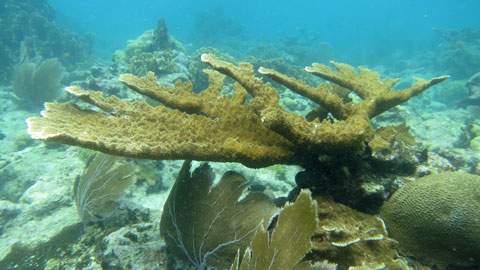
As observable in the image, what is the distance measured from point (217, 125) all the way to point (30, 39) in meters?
18.9

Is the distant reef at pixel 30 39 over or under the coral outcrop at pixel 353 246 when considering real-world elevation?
over

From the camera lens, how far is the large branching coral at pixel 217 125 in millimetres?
1774

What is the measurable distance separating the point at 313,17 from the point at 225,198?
104 metres

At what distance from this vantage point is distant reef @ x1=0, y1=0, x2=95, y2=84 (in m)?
14.4

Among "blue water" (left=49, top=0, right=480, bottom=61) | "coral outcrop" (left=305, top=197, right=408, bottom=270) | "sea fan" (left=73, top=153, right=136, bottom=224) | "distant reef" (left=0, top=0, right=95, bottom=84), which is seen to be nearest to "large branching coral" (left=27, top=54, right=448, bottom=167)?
"coral outcrop" (left=305, top=197, right=408, bottom=270)

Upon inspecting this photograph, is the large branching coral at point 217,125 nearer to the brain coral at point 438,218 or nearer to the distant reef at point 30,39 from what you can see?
the brain coral at point 438,218

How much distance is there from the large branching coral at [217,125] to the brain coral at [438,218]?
63 centimetres

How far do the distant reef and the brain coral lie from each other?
1814 centimetres

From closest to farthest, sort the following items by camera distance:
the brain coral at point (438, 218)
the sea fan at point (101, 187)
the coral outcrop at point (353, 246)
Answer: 1. the coral outcrop at point (353, 246)
2. the brain coral at point (438, 218)
3. the sea fan at point (101, 187)

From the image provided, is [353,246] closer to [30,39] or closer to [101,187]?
[101,187]

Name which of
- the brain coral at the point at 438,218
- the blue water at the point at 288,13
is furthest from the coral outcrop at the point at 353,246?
the blue water at the point at 288,13

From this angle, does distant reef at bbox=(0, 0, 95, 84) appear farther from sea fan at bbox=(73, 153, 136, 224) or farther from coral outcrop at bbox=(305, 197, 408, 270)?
coral outcrop at bbox=(305, 197, 408, 270)

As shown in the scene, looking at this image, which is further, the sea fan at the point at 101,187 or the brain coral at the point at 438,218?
the sea fan at the point at 101,187

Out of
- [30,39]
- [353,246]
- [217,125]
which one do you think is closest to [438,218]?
[353,246]
